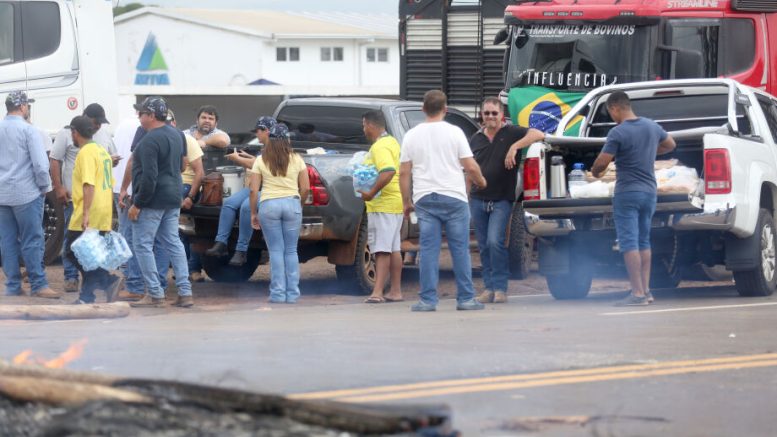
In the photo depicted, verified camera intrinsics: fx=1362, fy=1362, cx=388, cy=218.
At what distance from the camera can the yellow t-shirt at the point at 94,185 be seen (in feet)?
39.0

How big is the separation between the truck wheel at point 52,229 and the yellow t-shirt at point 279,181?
3.51 meters

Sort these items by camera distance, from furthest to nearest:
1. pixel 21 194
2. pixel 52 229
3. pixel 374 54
Answer: pixel 374 54 < pixel 52 229 < pixel 21 194

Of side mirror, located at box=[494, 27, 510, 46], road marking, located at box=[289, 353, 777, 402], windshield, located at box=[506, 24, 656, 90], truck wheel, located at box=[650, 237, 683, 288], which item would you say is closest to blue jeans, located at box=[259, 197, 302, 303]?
truck wheel, located at box=[650, 237, 683, 288]

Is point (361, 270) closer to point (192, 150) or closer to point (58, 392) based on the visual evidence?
point (192, 150)

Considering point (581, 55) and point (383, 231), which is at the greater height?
point (581, 55)

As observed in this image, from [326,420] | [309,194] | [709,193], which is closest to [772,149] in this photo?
[709,193]

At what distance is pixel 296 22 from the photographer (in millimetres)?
67375

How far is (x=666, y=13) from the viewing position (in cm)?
1669

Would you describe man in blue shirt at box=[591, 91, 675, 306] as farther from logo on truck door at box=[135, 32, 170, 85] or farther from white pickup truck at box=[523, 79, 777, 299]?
logo on truck door at box=[135, 32, 170, 85]

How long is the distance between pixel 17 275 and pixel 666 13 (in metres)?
8.52

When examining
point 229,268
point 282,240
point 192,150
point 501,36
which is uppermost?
point 501,36

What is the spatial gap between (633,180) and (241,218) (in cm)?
372

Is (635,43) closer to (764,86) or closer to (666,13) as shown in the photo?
(666,13)

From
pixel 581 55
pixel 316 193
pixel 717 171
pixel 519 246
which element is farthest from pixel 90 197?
pixel 581 55
